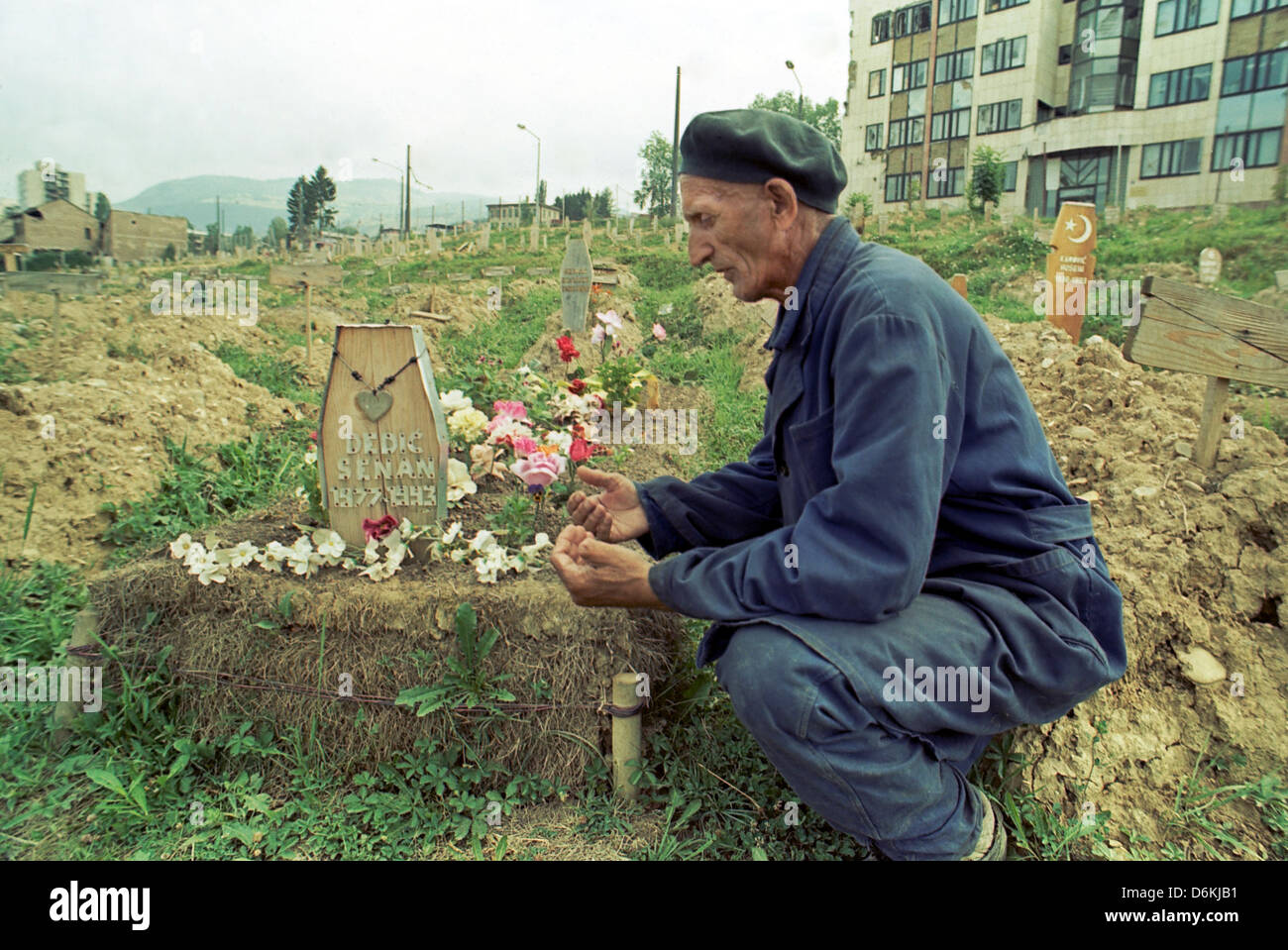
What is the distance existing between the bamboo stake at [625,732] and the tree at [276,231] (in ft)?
98.8

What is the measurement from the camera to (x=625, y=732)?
247 centimetres

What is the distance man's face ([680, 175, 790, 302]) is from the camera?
6.29 feet

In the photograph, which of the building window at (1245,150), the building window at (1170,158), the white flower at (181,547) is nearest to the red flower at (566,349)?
the white flower at (181,547)

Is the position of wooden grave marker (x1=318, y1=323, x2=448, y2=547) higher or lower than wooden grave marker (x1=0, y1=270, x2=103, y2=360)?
lower

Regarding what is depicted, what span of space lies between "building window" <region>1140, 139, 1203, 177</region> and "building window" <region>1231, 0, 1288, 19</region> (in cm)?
326

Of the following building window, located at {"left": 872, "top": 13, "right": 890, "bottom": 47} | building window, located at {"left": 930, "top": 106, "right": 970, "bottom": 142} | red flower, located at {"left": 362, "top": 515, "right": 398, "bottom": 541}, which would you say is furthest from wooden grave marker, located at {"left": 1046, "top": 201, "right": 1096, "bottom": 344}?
building window, located at {"left": 930, "top": 106, "right": 970, "bottom": 142}

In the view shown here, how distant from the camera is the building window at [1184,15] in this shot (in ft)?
73.0

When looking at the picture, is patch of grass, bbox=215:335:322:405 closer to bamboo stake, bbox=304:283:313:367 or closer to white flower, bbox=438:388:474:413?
bamboo stake, bbox=304:283:313:367

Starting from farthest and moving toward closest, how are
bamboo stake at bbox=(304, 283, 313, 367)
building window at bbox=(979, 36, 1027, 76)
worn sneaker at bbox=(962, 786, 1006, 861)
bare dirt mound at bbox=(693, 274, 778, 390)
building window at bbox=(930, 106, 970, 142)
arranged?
building window at bbox=(930, 106, 970, 142) → building window at bbox=(979, 36, 1027, 76) → bare dirt mound at bbox=(693, 274, 778, 390) → bamboo stake at bbox=(304, 283, 313, 367) → worn sneaker at bbox=(962, 786, 1006, 861)

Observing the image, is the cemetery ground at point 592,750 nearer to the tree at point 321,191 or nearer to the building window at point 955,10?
the tree at point 321,191

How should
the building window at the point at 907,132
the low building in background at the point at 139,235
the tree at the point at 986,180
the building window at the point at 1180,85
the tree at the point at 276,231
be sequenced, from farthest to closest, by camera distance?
1. the building window at the point at 907,132
2. the tree at the point at 276,231
3. the tree at the point at 986,180
4. the building window at the point at 1180,85
5. the low building in background at the point at 139,235

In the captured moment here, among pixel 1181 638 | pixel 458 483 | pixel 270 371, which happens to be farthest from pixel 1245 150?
pixel 458 483

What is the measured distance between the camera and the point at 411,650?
2598 mm
